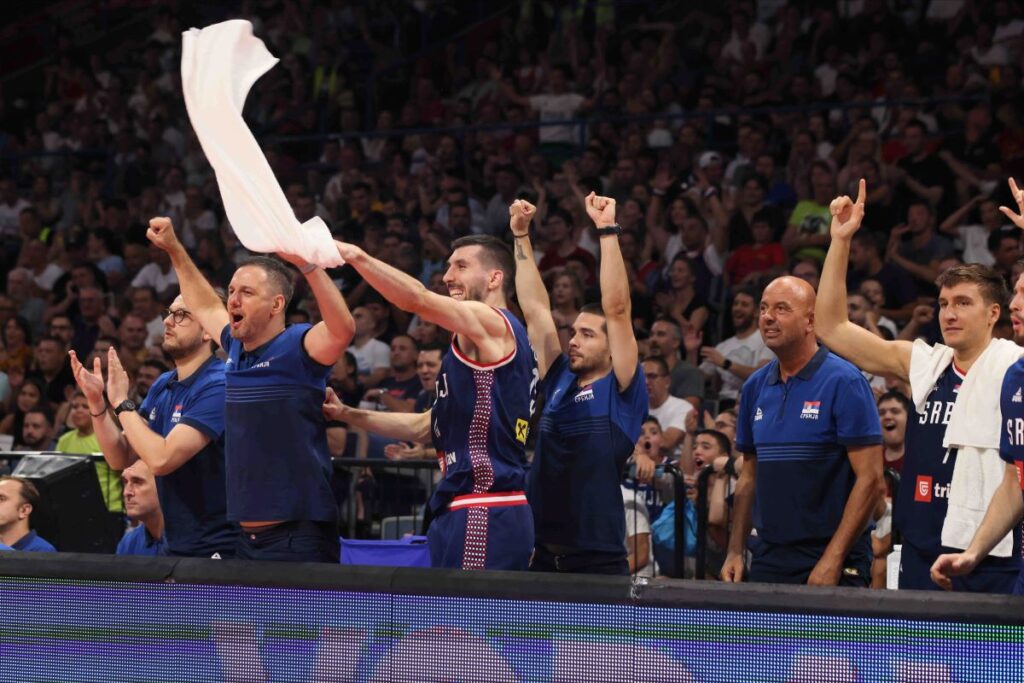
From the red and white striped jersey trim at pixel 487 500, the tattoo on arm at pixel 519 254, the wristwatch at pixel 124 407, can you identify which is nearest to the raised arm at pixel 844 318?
the tattoo on arm at pixel 519 254

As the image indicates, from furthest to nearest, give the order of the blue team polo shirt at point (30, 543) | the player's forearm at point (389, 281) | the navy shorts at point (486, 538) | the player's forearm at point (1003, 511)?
the blue team polo shirt at point (30, 543) < the navy shorts at point (486, 538) < the player's forearm at point (1003, 511) < the player's forearm at point (389, 281)

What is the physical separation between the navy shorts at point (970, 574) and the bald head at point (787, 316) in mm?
913

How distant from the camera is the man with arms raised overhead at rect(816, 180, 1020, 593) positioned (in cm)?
514

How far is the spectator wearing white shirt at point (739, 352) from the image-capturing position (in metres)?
9.88

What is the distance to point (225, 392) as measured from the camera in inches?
216

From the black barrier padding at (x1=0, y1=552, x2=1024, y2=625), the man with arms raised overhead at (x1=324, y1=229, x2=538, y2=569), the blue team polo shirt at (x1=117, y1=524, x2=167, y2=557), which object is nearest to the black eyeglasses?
the blue team polo shirt at (x1=117, y1=524, x2=167, y2=557)

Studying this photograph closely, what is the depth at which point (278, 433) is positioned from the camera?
511cm

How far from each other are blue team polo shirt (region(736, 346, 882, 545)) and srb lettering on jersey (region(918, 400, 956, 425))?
0.20m

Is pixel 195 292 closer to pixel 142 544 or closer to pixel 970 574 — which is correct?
pixel 142 544

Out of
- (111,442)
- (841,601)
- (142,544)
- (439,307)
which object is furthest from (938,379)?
(142,544)

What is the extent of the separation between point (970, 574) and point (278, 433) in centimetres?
262

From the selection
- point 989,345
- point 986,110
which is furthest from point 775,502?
point 986,110

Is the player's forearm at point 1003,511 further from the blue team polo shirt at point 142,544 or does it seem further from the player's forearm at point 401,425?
the blue team polo shirt at point 142,544

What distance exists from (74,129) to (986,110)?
444 inches
